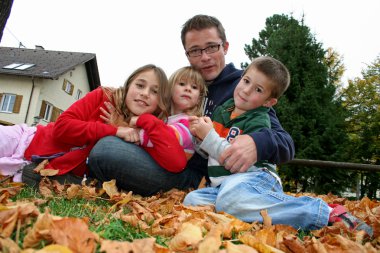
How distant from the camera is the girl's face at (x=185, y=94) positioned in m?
2.98

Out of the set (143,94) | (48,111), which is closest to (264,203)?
(143,94)

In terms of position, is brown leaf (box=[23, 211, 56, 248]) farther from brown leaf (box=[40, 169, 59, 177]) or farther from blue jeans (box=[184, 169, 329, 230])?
brown leaf (box=[40, 169, 59, 177])

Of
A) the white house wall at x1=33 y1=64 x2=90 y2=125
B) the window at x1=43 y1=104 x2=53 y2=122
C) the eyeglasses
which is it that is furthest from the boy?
the window at x1=43 y1=104 x2=53 y2=122

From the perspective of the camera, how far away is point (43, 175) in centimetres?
260

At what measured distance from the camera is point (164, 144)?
257cm

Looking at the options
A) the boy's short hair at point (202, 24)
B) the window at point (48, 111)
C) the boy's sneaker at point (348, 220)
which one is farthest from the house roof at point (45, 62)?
the boy's sneaker at point (348, 220)

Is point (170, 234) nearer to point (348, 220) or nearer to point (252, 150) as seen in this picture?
point (252, 150)

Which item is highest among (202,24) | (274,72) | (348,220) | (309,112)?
(309,112)

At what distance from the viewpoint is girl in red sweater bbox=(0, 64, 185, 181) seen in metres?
2.67

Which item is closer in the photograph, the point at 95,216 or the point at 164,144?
the point at 95,216

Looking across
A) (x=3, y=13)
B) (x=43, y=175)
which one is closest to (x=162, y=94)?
(x=43, y=175)

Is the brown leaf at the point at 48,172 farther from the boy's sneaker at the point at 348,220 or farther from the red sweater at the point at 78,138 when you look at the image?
the boy's sneaker at the point at 348,220

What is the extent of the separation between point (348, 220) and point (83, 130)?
6.63 ft

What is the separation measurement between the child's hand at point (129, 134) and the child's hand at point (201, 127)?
50 centimetres
